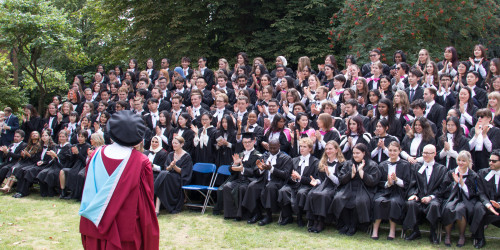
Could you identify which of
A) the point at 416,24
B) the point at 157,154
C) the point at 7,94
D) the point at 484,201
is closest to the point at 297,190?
the point at 484,201

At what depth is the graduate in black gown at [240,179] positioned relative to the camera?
29.2 ft

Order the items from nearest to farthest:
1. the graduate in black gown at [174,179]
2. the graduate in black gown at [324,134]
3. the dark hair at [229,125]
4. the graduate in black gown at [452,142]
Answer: the graduate in black gown at [452,142] < the graduate in black gown at [324,134] < the graduate in black gown at [174,179] < the dark hair at [229,125]

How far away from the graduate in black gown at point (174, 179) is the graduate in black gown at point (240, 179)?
1039 millimetres

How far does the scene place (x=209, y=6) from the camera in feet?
60.5

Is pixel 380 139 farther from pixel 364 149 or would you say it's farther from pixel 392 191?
pixel 392 191

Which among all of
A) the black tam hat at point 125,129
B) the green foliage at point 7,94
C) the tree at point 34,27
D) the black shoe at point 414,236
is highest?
the tree at point 34,27

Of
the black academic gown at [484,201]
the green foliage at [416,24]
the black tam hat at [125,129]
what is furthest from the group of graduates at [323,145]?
the black tam hat at [125,129]

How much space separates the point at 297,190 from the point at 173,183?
8.54 feet

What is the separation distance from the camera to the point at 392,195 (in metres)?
7.78

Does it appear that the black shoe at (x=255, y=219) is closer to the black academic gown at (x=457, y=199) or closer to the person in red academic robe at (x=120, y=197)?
the black academic gown at (x=457, y=199)

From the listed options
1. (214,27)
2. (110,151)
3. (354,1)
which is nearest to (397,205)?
(110,151)

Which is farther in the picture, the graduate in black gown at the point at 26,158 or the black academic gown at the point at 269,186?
the graduate in black gown at the point at 26,158

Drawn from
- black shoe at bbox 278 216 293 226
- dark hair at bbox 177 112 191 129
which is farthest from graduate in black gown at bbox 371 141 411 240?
dark hair at bbox 177 112 191 129

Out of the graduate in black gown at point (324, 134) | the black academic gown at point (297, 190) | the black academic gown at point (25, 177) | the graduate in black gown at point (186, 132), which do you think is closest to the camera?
the black academic gown at point (297, 190)
